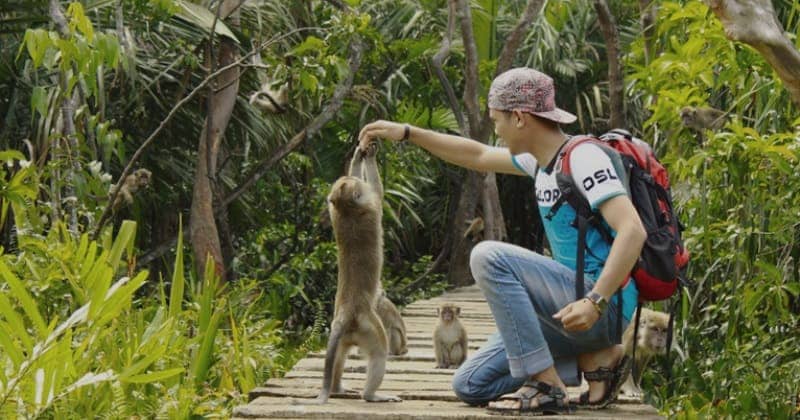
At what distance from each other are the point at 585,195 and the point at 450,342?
8.04 feet

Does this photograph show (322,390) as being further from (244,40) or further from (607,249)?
(244,40)

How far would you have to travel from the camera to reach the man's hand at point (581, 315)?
4289mm

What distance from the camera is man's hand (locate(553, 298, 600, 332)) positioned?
4289mm

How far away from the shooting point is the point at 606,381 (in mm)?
5027

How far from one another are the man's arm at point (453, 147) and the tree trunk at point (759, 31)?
41.3 inches

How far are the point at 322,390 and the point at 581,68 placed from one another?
10615mm

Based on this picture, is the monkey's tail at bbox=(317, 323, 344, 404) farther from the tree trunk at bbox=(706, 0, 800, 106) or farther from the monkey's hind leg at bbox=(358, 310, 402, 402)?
the tree trunk at bbox=(706, 0, 800, 106)

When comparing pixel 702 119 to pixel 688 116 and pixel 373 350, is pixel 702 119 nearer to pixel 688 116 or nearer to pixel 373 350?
pixel 688 116

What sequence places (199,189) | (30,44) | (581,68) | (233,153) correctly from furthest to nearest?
(581,68) < (233,153) < (199,189) < (30,44)

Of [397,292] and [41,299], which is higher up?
[41,299]

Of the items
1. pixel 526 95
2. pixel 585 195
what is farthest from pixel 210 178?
pixel 585 195

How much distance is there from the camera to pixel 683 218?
756 cm

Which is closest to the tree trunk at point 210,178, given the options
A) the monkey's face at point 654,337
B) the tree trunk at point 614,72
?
the tree trunk at point 614,72

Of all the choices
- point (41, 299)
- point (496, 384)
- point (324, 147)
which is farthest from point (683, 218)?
point (324, 147)
